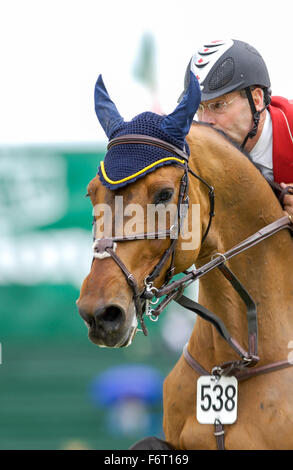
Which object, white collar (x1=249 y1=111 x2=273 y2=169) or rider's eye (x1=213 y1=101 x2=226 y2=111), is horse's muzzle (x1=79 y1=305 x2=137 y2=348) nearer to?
white collar (x1=249 y1=111 x2=273 y2=169)

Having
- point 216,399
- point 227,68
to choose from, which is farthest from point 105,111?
point 216,399

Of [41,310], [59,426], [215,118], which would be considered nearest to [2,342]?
[41,310]

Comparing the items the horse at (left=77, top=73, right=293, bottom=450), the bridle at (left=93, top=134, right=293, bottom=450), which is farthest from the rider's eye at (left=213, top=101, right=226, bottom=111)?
the bridle at (left=93, top=134, right=293, bottom=450)

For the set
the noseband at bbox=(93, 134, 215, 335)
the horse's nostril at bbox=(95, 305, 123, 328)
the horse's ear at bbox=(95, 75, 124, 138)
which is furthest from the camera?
the horse's ear at bbox=(95, 75, 124, 138)

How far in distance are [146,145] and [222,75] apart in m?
1.11

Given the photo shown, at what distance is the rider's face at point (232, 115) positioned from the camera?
4.26 meters

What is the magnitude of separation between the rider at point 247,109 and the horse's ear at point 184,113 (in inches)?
29.0

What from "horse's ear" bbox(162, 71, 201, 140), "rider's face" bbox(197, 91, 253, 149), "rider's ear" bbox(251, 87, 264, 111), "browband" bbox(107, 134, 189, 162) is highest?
"rider's ear" bbox(251, 87, 264, 111)

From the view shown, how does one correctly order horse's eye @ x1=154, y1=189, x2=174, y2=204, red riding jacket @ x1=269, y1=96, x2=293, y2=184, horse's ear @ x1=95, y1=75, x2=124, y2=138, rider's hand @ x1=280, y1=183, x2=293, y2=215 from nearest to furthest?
horse's eye @ x1=154, y1=189, x2=174, y2=204 → horse's ear @ x1=95, y1=75, x2=124, y2=138 → rider's hand @ x1=280, y1=183, x2=293, y2=215 → red riding jacket @ x1=269, y1=96, x2=293, y2=184

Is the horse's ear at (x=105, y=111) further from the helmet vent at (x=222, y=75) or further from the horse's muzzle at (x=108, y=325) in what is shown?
the horse's muzzle at (x=108, y=325)

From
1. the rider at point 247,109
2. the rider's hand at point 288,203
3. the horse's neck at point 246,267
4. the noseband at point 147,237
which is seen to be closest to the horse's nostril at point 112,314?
the noseband at point 147,237

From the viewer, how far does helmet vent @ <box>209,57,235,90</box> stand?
429 cm

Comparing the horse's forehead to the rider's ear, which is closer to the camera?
the horse's forehead

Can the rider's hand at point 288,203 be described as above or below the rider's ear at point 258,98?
below
